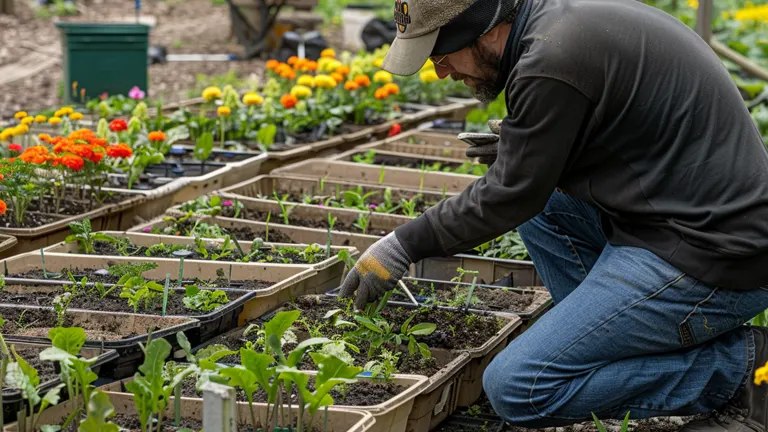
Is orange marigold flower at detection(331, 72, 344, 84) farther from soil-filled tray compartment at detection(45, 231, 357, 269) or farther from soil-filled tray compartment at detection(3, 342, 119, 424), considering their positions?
soil-filled tray compartment at detection(3, 342, 119, 424)

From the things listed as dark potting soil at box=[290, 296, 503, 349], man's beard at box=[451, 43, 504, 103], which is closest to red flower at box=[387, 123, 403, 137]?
dark potting soil at box=[290, 296, 503, 349]

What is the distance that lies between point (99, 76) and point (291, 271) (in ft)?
13.9

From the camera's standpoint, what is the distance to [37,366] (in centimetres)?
261

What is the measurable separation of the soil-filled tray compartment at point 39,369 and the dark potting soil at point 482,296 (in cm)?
118

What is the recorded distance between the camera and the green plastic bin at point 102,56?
23.3ft

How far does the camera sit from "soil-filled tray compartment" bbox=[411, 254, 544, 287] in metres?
3.80

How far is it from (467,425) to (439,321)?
344 mm

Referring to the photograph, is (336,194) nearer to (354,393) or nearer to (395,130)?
(395,130)

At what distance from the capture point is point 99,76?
7.20 metres

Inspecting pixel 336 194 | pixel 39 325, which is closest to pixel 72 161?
pixel 39 325

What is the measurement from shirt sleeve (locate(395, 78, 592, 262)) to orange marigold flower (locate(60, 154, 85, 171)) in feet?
5.62

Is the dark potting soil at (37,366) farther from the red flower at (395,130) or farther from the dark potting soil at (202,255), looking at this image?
the red flower at (395,130)

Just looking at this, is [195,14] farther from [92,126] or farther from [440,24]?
[440,24]

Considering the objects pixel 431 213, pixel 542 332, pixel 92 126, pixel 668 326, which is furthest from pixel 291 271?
pixel 92 126
